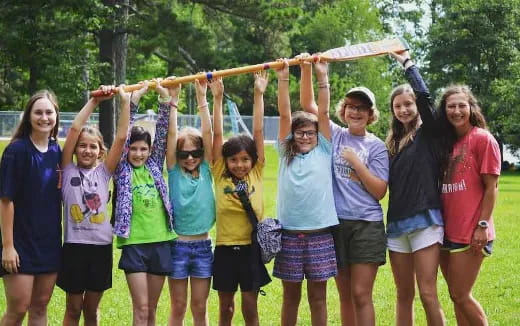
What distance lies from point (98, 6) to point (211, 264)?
42.2ft

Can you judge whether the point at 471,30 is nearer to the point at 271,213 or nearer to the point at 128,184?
the point at 271,213

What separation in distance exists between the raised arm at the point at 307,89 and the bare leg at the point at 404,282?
118 cm

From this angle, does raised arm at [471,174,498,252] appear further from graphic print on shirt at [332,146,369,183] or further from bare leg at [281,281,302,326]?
bare leg at [281,281,302,326]

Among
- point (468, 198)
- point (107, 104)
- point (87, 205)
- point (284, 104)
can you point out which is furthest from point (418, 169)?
point (107, 104)

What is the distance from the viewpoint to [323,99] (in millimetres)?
5137

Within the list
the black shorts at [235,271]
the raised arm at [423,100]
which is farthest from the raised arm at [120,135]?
the raised arm at [423,100]

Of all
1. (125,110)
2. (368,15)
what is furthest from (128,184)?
(368,15)

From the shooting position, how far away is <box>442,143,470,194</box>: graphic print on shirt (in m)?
4.97

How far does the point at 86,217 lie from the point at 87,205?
0.08 meters

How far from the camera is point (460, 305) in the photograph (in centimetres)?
508

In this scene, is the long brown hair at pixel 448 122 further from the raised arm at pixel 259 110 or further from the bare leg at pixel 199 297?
the bare leg at pixel 199 297

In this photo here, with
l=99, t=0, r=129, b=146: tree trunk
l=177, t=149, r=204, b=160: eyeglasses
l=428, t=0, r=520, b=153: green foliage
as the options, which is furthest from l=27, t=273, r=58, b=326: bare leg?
l=428, t=0, r=520, b=153: green foliage

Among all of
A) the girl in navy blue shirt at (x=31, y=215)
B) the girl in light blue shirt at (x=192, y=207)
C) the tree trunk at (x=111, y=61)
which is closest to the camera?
the girl in navy blue shirt at (x=31, y=215)

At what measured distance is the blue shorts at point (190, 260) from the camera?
5.14 meters
